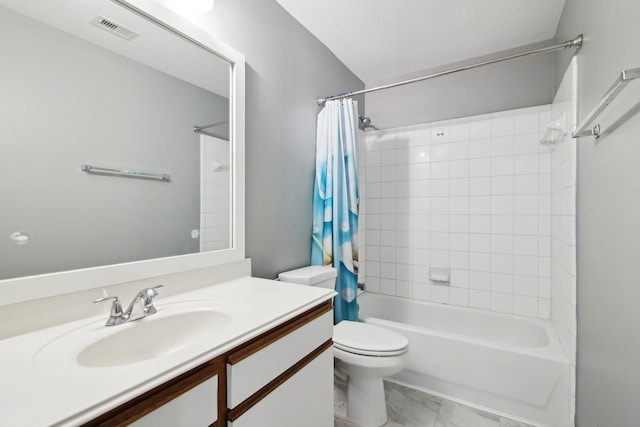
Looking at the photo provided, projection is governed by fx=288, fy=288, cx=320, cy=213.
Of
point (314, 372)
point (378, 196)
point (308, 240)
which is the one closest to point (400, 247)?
point (378, 196)

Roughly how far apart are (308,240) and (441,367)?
1.17 m

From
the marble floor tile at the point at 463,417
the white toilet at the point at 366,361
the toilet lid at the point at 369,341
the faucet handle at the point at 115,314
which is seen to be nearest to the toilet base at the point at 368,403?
the white toilet at the point at 366,361

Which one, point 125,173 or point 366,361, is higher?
point 125,173

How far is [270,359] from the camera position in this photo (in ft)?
2.90

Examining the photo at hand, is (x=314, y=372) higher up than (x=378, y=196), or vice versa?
(x=378, y=196)

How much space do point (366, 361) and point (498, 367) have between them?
2.69 feet

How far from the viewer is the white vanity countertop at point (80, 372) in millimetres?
482

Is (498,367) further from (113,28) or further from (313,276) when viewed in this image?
(113,28)

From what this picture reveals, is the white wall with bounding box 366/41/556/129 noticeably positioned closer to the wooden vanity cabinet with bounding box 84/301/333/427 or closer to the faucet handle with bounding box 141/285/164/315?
the wooden vanity cabinet with bounding box 84/301/333/427

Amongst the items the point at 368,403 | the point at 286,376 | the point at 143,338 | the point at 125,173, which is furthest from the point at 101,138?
the point at 368,403

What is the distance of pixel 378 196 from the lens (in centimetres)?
273

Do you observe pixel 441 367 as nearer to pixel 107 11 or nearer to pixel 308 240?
pixel 308 240

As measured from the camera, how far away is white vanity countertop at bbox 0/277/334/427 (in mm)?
482

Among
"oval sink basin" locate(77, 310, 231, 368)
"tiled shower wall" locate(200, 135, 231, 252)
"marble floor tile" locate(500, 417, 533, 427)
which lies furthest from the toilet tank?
"marble floor tile" locate(500, 417, 533, 427)
